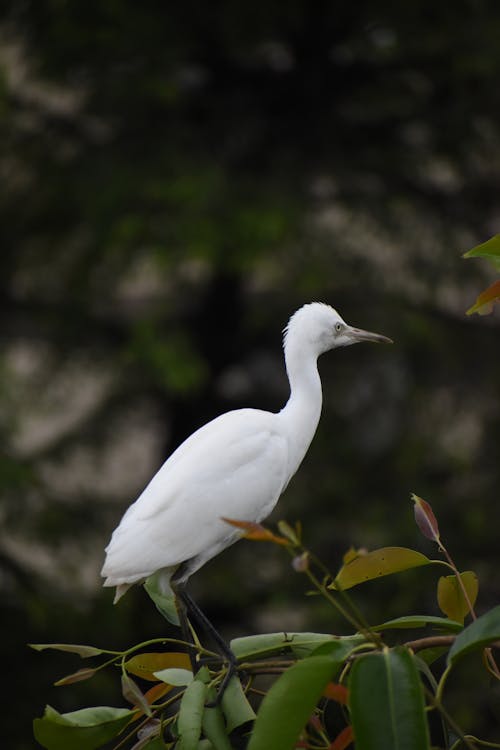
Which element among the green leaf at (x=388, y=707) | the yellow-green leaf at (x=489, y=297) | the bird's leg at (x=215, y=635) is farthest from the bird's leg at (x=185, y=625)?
the yellow-green leaf at (x=489, y=297)

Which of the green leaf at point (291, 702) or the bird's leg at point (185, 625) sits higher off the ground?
the green leaf at point (291, 702)

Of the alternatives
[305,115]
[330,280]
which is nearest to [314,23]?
[305,115]

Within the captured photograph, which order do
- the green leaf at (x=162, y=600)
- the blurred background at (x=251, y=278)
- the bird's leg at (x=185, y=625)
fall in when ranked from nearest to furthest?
the bird's leg at (x=185, y=625)
the green leaf at (x=162, y=600)
the blurred background at (x=251, y=278)

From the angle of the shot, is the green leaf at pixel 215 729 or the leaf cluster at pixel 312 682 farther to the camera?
the green leaf at pixel 215 729

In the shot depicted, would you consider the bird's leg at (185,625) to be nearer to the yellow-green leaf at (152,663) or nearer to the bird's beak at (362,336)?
the yellow-green leaf at (152,663)

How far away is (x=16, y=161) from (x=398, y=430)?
203cm

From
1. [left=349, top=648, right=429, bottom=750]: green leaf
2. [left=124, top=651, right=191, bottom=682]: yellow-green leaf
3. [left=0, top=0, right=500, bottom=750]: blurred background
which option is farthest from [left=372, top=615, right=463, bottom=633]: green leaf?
[left=0, top=0, right=500, bottom=750]: blurred background

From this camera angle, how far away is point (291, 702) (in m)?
1.20

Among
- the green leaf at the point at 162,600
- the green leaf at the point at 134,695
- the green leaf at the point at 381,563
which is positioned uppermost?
the green leaf at the point at 381,563

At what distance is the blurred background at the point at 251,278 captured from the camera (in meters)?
4.78

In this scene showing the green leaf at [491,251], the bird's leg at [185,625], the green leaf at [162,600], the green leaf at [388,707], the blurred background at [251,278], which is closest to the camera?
the green leaf at [388,707]

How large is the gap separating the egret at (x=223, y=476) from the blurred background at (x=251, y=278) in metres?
2.82

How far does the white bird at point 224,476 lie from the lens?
1.66 metres

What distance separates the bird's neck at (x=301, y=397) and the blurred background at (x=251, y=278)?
9.27 feet
